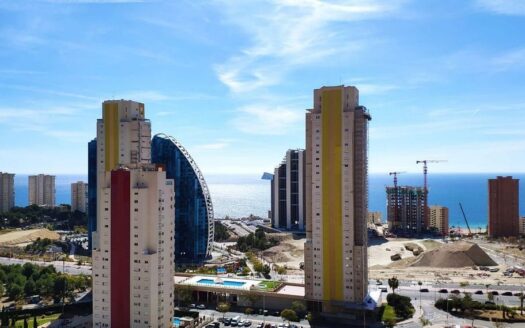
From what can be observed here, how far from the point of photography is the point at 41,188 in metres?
160

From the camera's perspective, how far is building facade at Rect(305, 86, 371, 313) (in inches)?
1860

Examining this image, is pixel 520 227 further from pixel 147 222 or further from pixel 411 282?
pixel 147 222

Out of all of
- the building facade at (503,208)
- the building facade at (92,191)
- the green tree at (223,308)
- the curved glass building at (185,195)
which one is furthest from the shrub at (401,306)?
the building facade at (503,208)

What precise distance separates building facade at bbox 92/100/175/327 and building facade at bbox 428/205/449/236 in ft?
301

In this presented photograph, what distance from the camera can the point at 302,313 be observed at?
47.9 meters

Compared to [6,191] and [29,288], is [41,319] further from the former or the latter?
[6,191]

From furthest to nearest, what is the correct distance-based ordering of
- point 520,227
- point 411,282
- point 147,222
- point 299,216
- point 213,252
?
point 520,227 → point 299,216 → point 213,252 → point 411,282 → point 147,222

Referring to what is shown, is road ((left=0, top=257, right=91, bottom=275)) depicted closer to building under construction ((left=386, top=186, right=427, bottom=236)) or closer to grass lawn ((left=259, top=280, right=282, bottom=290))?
grass lawn ((left=259, top=280, right=282, bottom=290))

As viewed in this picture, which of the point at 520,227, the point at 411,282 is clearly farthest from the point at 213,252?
the point at 520,227

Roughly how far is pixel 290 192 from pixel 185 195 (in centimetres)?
3402

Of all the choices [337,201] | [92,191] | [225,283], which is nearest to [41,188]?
[92,191]

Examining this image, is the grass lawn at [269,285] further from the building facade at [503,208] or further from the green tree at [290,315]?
the building facade at [503,208]

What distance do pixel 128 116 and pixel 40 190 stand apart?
4324 inches

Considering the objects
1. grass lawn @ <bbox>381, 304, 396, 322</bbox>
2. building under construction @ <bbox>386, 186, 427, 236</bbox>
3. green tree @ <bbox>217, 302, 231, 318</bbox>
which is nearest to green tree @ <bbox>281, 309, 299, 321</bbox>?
green tree @ <bbox>217, 302, 231, 318</bbox>
